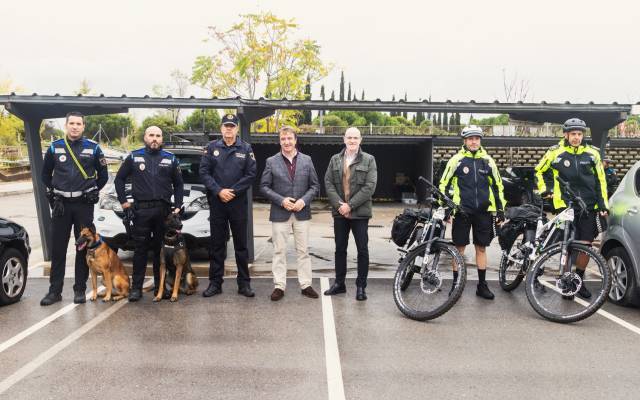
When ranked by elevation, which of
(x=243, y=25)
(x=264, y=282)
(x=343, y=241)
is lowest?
(x=264, y=282)

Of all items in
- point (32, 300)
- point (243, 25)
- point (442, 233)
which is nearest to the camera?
point (442, 233)

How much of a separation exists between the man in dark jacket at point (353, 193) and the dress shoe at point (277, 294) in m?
0.74

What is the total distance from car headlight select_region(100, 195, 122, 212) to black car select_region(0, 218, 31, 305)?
179 centimetres

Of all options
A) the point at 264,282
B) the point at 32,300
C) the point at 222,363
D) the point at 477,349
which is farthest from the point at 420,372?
the point at 32,300

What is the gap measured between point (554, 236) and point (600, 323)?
1020 mm

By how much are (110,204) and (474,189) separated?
512 centimetres

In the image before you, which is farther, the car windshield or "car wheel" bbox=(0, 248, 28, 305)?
the car windshield

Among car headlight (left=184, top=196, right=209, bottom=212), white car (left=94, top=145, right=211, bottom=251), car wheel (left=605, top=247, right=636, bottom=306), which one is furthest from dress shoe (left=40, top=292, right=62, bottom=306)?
car wheel (left=605, top=247, right=636, bottom=306)

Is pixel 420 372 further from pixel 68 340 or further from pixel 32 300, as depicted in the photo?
pixel 32 300

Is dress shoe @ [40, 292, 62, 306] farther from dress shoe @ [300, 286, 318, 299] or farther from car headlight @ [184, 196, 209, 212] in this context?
dress shoe @ [300, 286, 318, 299]

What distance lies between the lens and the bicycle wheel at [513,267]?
248 inches

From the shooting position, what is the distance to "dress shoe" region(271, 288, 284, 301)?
20.4 feet

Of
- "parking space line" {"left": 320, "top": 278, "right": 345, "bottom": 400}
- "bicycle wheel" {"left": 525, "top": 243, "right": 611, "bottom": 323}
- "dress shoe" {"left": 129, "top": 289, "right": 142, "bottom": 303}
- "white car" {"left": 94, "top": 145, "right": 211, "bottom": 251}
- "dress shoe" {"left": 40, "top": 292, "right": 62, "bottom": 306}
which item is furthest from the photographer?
"white car" {"left": 94, "top": 145, "right": 211, "bottom": 251}

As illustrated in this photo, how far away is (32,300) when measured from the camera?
6207 millimetres
